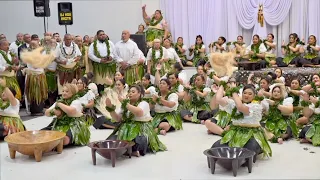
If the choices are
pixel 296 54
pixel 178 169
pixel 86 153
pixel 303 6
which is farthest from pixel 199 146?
pixel 303 6

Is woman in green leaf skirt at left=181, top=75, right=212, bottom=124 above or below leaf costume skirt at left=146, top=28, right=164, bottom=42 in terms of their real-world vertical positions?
below

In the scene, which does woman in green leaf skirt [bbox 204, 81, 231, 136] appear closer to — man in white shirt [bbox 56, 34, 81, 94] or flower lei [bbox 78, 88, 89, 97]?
Result: flower lei [bbox 78, 88, 89, 97]

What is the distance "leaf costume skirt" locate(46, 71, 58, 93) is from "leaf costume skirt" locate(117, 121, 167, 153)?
9.22ft

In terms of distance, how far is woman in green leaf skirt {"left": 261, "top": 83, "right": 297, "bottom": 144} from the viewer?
16.3ft

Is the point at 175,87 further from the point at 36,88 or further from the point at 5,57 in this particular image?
the point at 5,57

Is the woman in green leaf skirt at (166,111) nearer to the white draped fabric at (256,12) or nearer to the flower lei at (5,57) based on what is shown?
the flower lei at (5,57)

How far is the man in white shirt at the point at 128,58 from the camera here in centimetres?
730

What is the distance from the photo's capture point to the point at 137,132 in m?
4.57

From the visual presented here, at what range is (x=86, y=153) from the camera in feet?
15.6

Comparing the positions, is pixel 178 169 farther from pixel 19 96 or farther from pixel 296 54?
pixel 296 54

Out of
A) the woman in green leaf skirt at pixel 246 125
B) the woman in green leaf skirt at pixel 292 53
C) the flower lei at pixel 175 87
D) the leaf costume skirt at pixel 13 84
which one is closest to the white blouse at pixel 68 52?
the leaf costume skirt at pixel 13 84

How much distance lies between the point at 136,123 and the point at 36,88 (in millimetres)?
2670

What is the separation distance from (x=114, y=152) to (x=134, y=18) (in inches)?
291

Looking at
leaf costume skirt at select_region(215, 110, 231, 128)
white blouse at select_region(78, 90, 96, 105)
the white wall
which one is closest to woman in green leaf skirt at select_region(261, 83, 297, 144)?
leaf costume skirt at select_region(215, 110, 231, 128)
